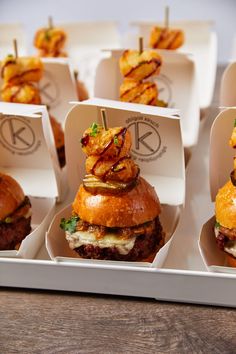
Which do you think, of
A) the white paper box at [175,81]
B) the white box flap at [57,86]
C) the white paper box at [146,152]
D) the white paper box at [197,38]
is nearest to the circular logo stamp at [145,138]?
the white paper box at [146,152]

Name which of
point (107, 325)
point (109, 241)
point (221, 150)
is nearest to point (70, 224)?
point (109, 241)

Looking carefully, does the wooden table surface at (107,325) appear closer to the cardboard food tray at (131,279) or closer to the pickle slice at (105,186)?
the cardboard food tray at (131,279)

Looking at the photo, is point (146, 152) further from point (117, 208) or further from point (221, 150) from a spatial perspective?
point (117, 208)

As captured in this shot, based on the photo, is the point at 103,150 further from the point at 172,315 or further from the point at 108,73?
the point at 108,73

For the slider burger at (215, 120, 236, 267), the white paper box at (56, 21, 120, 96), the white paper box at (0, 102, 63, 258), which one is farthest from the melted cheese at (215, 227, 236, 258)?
the white paper box at (56, 21, 120, 96)

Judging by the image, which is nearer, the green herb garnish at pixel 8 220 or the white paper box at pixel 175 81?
the green herb garnish at pixel 8 220

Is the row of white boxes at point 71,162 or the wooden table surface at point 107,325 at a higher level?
the row of white boxes at point 71,162

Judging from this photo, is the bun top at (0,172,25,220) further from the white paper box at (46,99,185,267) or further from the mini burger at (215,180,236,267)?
the mini burger at (215,180,236,267)
